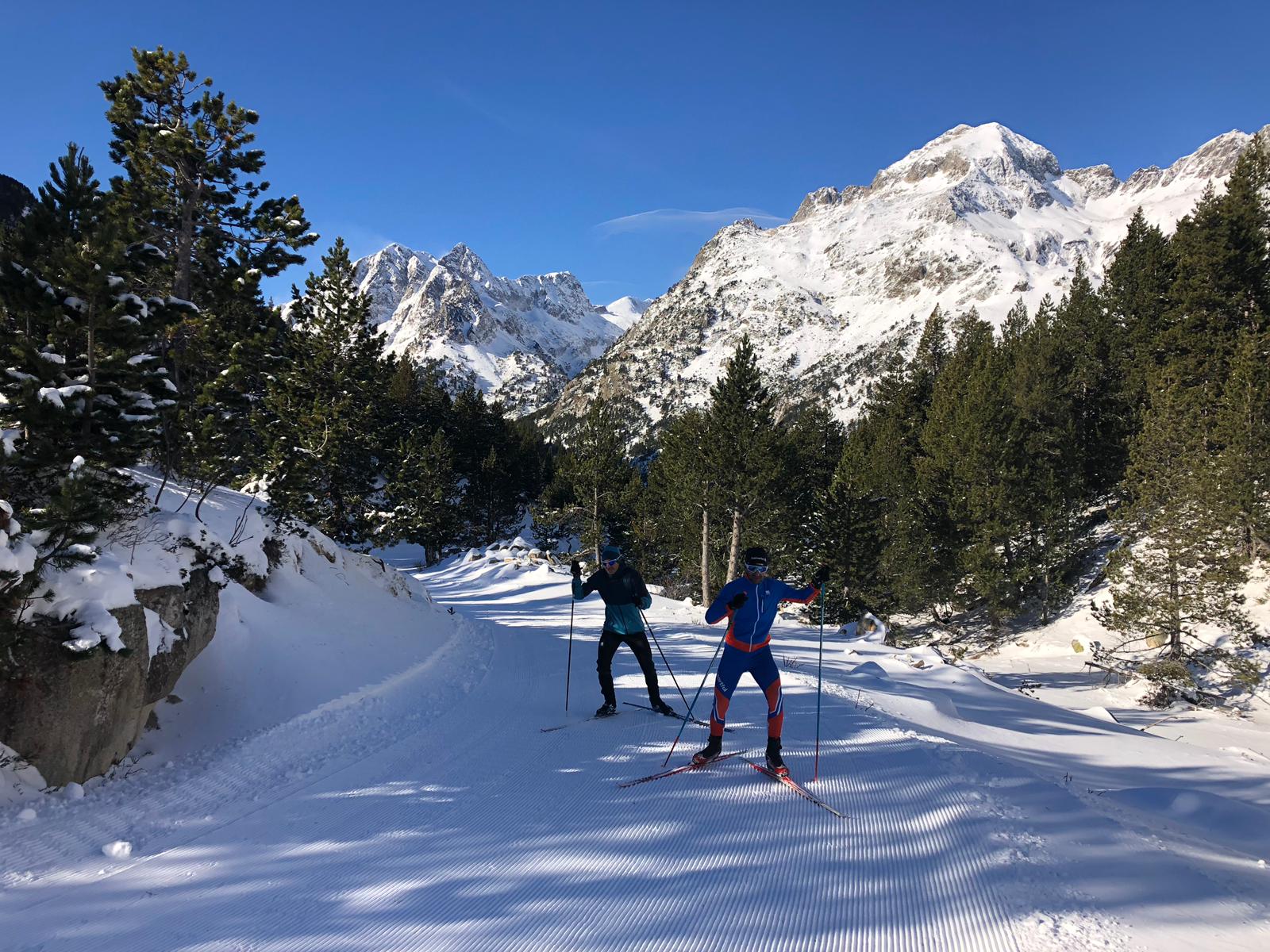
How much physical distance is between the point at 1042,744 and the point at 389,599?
37.7 feet

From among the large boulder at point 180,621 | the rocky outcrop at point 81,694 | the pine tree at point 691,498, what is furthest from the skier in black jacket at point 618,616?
the pine tree at point 691,498

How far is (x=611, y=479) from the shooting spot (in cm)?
3619

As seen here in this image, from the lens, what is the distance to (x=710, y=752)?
5418mm

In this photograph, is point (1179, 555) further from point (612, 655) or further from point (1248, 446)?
point (612, 655)

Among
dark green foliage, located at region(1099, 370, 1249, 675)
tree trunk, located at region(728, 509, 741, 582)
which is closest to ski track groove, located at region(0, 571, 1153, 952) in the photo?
dark green foliage, located at region(1099, 370, 1249, 675)

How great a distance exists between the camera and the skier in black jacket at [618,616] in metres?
6.82

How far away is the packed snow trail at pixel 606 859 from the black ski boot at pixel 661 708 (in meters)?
0.65

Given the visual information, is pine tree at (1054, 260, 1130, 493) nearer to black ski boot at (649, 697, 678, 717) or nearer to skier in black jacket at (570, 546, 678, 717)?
black ski boot at (649, 697, 678, 717)

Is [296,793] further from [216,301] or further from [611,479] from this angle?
[611,479]

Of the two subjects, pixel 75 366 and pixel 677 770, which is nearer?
pixel 677 770

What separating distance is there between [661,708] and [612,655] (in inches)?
32.6

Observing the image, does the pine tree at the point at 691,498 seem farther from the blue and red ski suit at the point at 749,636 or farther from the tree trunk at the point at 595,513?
the blue and red ski suit at the point at 749,636

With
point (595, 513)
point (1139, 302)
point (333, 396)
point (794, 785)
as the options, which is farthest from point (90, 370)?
point (1139, 302)

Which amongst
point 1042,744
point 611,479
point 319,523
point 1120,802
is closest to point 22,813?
point 1120,802
